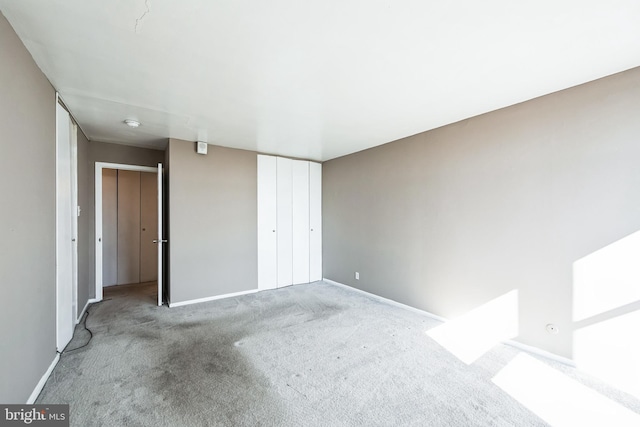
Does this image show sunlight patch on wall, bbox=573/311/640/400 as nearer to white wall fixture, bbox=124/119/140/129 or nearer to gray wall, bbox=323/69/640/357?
gray wall, bbox=323/69/640/357

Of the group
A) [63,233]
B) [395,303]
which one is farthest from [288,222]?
[63,233]

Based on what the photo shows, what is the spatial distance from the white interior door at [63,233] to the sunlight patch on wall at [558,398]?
3.86 metres

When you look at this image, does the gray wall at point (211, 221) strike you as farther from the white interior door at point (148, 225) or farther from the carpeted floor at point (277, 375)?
the white interior door at point (148, 225)

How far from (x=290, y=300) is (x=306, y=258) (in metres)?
1.20

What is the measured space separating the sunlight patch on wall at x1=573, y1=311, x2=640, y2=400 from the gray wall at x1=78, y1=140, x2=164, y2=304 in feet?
17.7

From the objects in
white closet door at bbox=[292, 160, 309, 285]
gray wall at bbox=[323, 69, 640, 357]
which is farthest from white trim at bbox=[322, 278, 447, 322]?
white closet door at bbox=[292, 160, 309, 285]

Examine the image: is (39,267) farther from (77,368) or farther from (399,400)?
(399,400)

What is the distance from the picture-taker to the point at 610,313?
214cm

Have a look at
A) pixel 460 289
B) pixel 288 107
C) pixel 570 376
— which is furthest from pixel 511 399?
pixel 288 107

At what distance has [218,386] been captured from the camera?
2.05 metres

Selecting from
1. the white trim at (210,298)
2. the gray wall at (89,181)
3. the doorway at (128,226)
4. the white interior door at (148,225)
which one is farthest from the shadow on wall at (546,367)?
the white interior door at (148,225)

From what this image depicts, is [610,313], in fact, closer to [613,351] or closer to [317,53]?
[613,351]

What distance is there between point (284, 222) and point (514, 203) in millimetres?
3517

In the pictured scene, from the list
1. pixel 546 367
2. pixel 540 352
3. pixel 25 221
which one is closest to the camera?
pixel 25 221
